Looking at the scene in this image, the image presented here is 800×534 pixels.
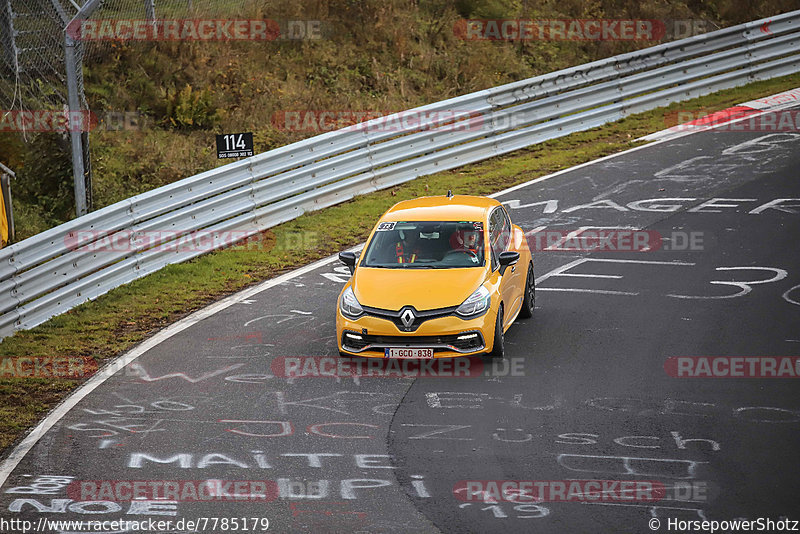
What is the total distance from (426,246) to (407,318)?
4.79 ft

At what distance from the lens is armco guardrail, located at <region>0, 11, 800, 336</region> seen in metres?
13.5

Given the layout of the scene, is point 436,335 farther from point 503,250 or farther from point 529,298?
point 529,298

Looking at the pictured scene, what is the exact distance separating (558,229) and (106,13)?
11717 mm

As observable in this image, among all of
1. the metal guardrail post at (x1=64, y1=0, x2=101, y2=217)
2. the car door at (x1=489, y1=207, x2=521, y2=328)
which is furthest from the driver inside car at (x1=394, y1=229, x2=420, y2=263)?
the metal guardrail post at (x1=64, y1=0, x2=101, y2=217)

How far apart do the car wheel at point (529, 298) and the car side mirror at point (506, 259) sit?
988mm

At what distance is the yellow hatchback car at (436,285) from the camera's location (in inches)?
431

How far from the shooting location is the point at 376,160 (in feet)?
63.0

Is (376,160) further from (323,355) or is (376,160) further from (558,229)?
(323,355)

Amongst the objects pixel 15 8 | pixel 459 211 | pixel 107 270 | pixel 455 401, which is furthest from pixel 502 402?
pixel 15 8

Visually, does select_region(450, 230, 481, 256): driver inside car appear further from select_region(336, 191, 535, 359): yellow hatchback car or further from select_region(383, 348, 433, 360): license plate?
select_region(383, 348, 433, 360): license plate

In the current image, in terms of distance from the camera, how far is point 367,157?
62.6 ft

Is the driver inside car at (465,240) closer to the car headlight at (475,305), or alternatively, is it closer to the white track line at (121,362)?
the car headlight at (475,305)

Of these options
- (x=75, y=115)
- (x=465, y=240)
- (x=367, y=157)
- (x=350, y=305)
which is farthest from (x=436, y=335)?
(x=367, y=157)

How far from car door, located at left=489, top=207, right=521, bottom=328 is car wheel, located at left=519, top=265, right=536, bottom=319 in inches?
15.6
